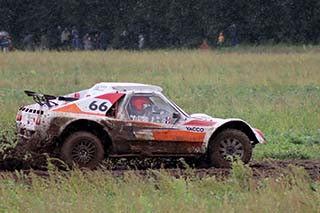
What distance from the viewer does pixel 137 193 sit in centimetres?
1043

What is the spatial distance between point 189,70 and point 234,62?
5051 millimetres

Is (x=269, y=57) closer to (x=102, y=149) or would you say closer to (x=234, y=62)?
(x=234, y=62)

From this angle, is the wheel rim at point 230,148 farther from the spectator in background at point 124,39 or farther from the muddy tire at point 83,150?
the spectator in background at point 124,39

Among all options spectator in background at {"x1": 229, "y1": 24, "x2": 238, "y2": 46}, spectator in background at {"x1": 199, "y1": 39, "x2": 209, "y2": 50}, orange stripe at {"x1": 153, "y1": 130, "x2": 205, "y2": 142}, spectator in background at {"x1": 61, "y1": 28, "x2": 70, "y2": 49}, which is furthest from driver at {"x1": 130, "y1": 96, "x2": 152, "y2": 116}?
spectator in background at {"x1": 61, "y1": 28, "x2": 70, "y2": 49}

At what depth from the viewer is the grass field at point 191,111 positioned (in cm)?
973

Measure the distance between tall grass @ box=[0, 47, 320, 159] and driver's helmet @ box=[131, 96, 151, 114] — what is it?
2.55 meters

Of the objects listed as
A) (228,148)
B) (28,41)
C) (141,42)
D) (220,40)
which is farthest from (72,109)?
(28,41)

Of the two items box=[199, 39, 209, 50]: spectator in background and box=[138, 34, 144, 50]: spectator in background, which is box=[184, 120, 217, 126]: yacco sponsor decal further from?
box=[138, 34, 144, 50]: spectator in background

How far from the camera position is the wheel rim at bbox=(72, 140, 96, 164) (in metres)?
14.1

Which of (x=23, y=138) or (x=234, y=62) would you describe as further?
(x=234, y=62)

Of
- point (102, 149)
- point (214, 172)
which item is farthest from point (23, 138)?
point (214, 172)

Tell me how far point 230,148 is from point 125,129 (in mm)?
1740

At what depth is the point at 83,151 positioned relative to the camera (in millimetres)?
14164

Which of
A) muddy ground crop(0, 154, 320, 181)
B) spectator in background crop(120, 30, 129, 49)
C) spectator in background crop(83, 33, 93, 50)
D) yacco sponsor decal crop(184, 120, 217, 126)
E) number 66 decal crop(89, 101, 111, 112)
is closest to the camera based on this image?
muddy ground crop(0, 154, 320, 181)
